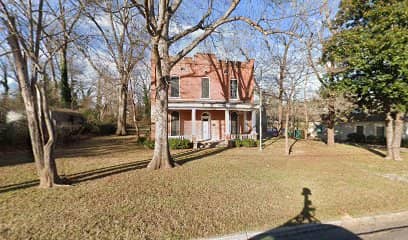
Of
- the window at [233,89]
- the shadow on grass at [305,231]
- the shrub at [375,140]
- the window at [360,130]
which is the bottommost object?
the shrub at [375,140]

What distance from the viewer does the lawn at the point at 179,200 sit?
3520mm

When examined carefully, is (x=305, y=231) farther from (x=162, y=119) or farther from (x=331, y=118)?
(x=331, y=118)

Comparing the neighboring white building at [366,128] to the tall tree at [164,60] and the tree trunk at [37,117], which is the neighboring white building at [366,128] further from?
the tree trunk at [37,117]

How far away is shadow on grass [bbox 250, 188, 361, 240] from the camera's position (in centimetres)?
340

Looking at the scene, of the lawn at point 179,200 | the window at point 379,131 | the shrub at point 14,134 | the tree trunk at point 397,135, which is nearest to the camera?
the lawn at point 179,200

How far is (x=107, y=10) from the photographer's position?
688 cm

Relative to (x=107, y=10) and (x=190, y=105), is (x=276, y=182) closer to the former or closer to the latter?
(x=107, y=10)

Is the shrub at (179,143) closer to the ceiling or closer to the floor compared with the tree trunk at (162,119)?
closer to the floor

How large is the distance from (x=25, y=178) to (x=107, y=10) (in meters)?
6.40

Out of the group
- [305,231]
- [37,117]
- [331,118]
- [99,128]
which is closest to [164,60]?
[37,117]

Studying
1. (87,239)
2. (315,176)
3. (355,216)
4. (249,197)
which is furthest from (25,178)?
(315,176)

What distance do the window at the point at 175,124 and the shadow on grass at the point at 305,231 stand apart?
1432cm

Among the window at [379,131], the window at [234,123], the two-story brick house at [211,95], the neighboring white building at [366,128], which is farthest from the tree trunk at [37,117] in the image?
the window at [379,131]

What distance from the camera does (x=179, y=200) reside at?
4.81 metres
